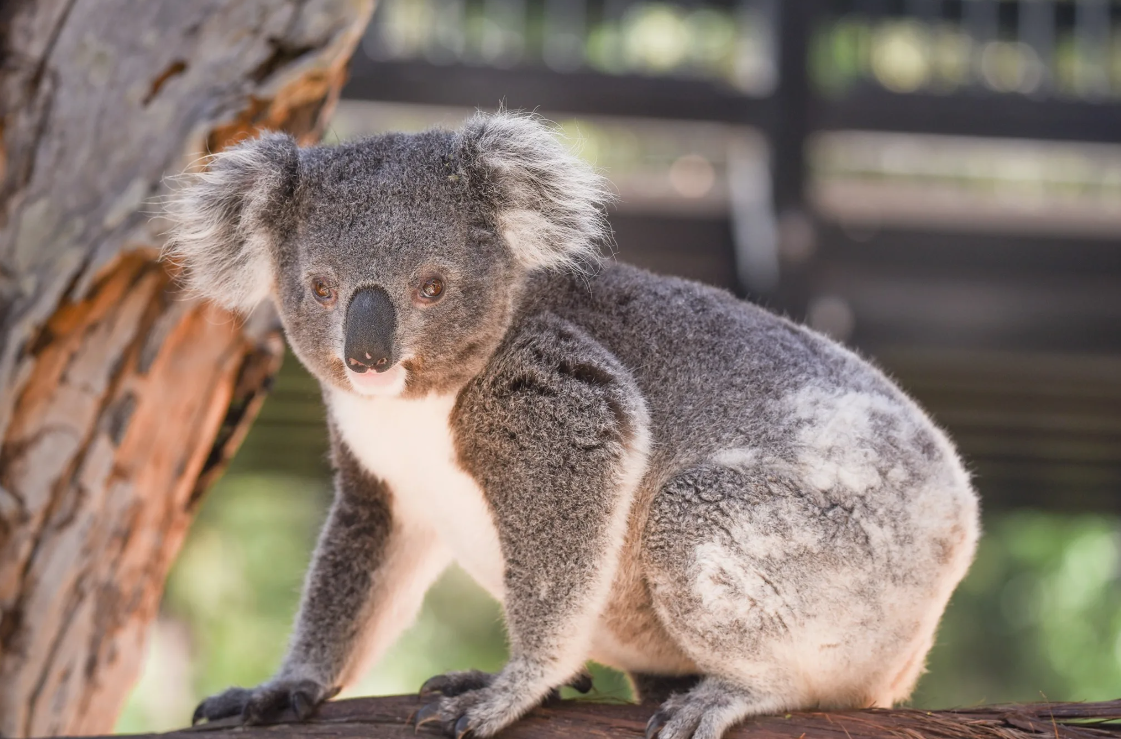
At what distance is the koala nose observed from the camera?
8.01ft

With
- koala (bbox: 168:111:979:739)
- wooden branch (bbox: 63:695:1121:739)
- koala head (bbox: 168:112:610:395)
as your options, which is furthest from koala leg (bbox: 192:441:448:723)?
koala head (bbox: 168:112:610:395)

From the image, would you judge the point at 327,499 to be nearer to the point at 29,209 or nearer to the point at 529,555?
the point at 529,555

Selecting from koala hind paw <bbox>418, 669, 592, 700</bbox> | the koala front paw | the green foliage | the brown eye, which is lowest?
the green foliage

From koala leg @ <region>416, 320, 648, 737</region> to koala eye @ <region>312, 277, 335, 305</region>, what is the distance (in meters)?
0.40

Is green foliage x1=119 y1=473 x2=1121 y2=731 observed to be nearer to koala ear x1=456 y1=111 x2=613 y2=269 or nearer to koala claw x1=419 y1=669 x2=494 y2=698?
koala claw x1=419 y1=669 x2=494 y2=698

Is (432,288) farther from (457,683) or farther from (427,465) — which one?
(457,683)

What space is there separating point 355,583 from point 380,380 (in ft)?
2.38

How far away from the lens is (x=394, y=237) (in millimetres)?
2557

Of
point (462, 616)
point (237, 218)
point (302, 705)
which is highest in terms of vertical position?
point (237, 218)

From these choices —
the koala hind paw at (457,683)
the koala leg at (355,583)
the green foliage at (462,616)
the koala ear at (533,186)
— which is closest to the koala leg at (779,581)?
the koala hind paw at (457,683)

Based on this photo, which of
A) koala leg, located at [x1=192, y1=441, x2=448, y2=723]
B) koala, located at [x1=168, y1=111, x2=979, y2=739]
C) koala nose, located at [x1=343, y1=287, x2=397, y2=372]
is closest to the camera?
koala nose, located at [x1=343, y1=287, x2=397, y2=372]

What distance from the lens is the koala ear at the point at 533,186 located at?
2.70 m

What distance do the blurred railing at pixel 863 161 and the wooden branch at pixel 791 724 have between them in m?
2.91

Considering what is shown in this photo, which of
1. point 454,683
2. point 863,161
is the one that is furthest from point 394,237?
point 863,161
